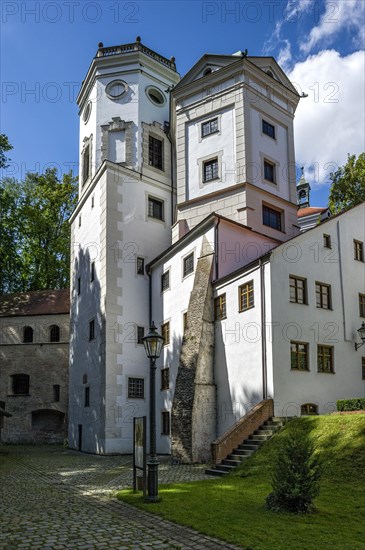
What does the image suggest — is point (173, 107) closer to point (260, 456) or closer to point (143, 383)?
point (143, 383)

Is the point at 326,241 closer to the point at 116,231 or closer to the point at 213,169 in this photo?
the point at 213,169

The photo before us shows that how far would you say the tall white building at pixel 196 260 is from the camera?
21.2 m

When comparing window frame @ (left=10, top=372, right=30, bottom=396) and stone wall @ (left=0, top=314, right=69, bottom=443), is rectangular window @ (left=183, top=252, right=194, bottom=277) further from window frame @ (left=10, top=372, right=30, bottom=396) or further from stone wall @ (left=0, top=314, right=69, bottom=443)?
window frame @ (left=10, top=372, right=30, bottom=396)

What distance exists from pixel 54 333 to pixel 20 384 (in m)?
4.61

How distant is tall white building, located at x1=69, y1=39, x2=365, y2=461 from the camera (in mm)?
21250

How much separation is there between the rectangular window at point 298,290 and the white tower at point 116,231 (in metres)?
10.8

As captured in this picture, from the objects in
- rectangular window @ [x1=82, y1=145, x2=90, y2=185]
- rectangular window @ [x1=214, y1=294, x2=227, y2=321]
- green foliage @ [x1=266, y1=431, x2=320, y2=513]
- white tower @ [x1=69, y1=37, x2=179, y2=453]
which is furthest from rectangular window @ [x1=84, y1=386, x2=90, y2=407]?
green foliage @ [x1=266, y1=431, x2=320, y2=513]

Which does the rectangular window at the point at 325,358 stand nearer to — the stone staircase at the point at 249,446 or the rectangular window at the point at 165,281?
the stone staircase at the point at 249,446

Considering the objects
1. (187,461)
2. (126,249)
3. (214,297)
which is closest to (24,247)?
(126,249)

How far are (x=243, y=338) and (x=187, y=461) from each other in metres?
5.25

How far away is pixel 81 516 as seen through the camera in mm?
10664

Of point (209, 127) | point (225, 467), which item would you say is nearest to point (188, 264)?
point (209, 127)

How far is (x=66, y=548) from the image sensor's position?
8.12 meters

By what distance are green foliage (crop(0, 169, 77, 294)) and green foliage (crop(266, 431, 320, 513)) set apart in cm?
3816
